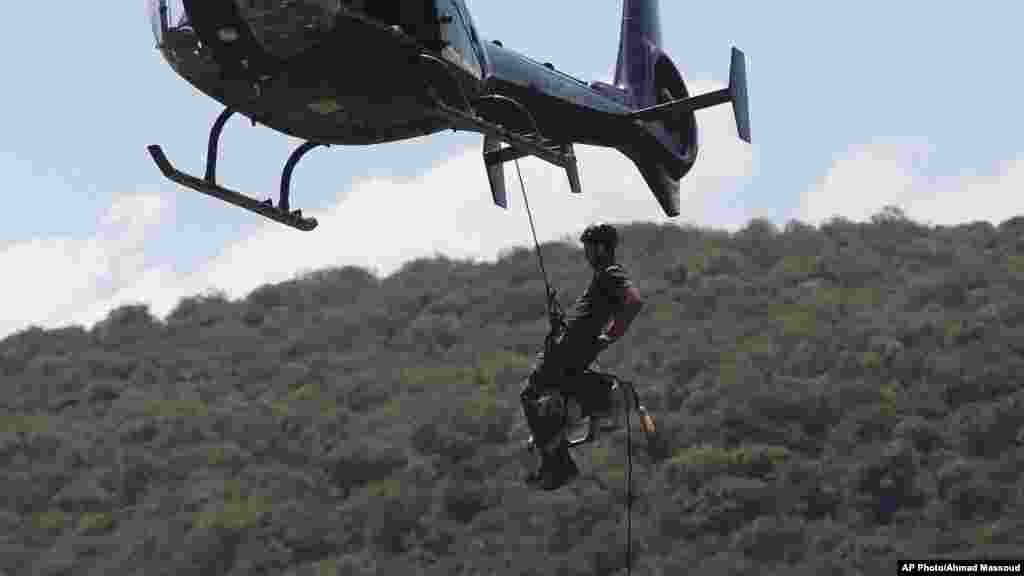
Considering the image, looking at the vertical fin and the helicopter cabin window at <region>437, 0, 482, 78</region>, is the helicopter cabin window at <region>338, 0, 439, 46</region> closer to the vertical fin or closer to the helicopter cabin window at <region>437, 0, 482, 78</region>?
the helicopter cabin window at <region>437, 0, 482, 78</region>

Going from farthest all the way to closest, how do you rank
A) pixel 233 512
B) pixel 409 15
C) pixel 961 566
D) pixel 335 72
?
pixel 233 512 → pixel 961 566 → pixel 409 15 → pixel 335 72

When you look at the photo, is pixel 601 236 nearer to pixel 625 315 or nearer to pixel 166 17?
pixel 625 315

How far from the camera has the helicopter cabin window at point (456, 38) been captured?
1802cm

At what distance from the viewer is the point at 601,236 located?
17953 millimetres

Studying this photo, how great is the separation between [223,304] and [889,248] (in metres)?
19.1

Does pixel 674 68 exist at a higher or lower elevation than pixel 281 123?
higher

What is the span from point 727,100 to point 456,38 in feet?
13.3

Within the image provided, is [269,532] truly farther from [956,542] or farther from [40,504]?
[956,542]

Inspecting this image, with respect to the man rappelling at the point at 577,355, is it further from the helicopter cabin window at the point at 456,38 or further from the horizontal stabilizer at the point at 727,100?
the horizontal stabilizer at the point at 727,100

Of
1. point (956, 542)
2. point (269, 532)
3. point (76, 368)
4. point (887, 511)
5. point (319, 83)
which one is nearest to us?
point (319, 83)

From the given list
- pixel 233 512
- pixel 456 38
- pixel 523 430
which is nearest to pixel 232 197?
pixel 456 38

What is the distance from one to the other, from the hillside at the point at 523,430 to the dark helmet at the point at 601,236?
43.0 feet

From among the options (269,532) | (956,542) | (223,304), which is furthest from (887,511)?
(223,304)

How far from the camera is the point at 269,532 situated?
43.5 metres
